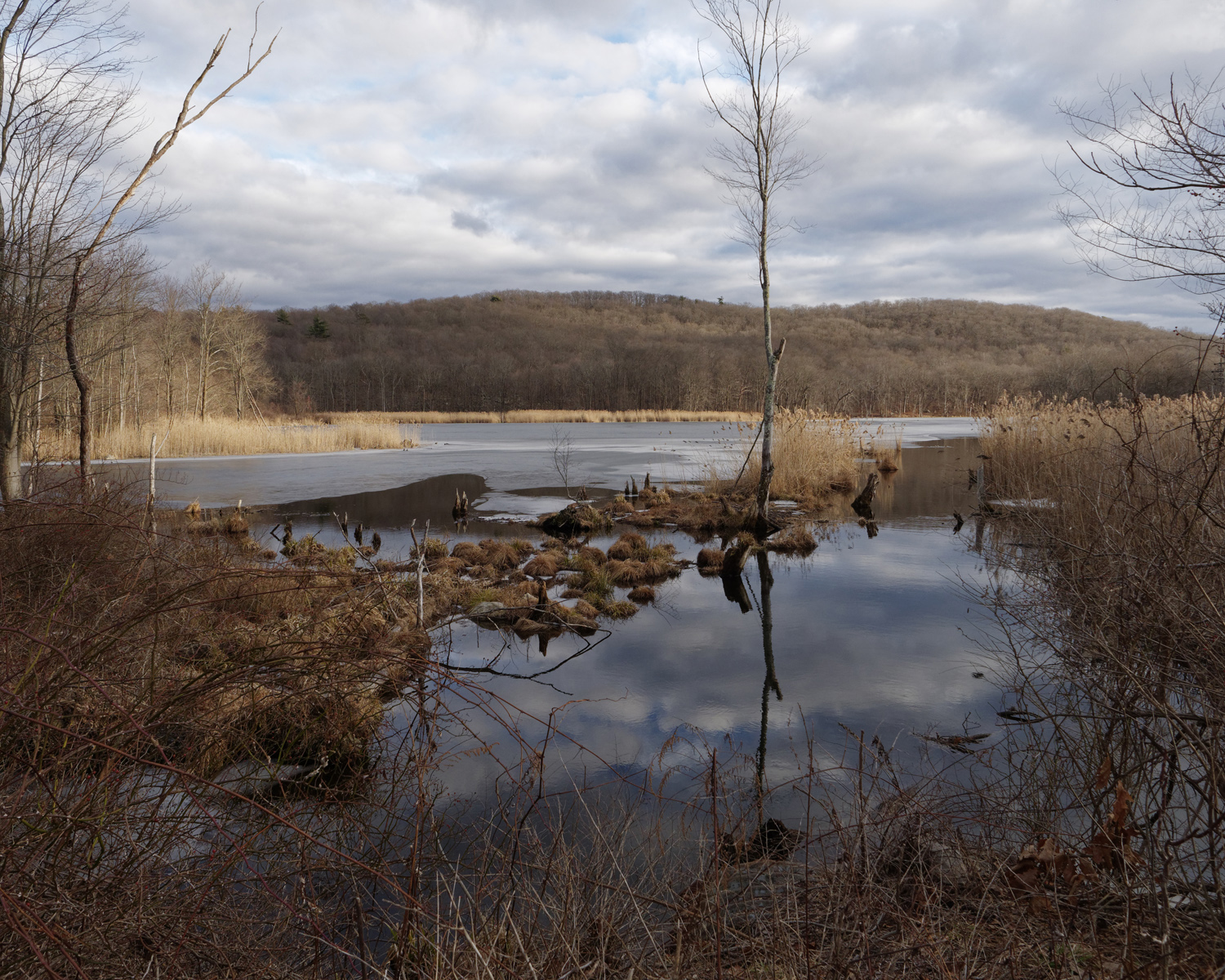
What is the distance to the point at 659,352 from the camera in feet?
269

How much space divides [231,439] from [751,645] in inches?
911

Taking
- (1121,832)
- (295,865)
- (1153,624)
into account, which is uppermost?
(1153,624)

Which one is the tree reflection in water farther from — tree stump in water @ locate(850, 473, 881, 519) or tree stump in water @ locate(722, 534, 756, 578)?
tree stump in water @ locate(850, 473, 881, 519)

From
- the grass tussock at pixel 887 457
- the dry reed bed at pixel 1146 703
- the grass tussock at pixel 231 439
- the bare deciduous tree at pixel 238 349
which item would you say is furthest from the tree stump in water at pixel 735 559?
the bare deciduous tree at pixel 238 349

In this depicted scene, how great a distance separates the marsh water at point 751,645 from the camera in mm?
5500

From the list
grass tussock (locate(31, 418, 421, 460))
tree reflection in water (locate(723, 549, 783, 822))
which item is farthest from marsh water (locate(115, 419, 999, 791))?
grass tussock (locate(31, 418, 421, 460))

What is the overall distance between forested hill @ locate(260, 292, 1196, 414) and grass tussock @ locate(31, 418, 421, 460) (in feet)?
92.5

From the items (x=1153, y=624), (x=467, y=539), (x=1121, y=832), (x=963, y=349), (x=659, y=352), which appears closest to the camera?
(x=1121, y=832)

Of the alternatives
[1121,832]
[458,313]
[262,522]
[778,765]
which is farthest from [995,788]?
[458,313]

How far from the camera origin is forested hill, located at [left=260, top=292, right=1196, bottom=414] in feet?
207

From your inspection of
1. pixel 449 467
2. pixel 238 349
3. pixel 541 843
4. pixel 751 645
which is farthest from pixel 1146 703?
pixel 238 349

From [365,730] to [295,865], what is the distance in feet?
6.67

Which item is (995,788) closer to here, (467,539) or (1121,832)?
(1121,832)

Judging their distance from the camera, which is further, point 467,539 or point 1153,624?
point 467,539
